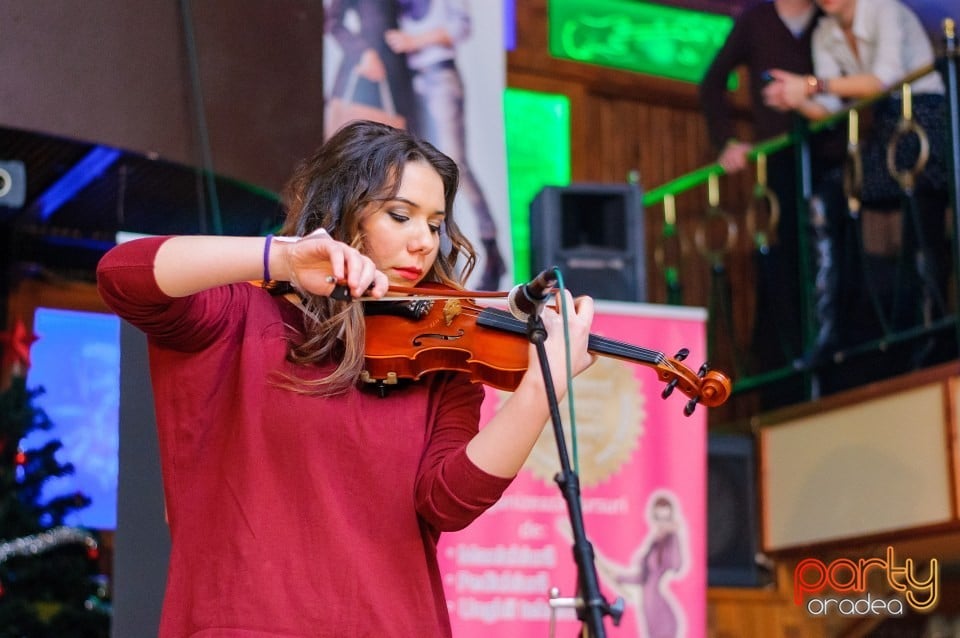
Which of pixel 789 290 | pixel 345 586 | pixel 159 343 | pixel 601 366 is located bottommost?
pixel 345 586

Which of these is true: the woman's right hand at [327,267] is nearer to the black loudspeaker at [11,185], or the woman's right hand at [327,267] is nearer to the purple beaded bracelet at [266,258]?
the purple beaded bracelet at [266,258]

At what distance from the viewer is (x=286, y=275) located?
158cm

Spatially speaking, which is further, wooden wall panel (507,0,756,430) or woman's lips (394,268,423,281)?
wooden wall panel (507,0,756,430)

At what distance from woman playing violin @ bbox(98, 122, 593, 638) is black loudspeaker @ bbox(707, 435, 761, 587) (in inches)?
117

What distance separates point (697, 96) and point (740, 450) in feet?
7.72

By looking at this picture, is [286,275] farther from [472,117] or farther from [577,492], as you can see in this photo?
[472,117]

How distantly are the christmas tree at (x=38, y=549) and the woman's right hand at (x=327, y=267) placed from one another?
2.25 meters

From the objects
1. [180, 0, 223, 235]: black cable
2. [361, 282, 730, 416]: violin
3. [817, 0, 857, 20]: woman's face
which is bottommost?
[361, 282, 730, 416]: violin

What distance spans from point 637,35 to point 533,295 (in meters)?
5.06

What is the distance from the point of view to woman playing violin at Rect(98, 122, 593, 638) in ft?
5.24

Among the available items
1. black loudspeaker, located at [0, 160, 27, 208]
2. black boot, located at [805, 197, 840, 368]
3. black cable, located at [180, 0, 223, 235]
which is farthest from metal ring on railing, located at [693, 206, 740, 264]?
black loudspeaker, located at [0, 160, 27, 208]

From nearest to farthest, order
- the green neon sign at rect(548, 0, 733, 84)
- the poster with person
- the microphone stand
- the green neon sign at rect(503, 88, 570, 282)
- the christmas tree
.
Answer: the microphone stand → the christmas tree → the poster with person → the green neon sign at rect(503, 88, 570, 282) → the green neon sign at rect(548, 0, 733, 84)

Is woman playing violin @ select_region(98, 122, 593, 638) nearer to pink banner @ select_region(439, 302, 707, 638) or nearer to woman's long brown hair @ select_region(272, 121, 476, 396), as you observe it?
woman's long brown hair @ select_region(272, 121, 476, 396)

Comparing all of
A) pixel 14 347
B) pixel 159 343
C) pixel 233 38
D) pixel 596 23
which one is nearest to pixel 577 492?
pixel 159 343
